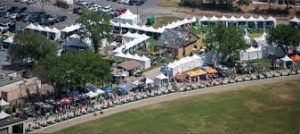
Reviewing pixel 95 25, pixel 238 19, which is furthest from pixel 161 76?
pixel 238 19

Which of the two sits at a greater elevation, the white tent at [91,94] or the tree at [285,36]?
the tree at [285,36]

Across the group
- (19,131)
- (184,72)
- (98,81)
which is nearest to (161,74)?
(184,72)

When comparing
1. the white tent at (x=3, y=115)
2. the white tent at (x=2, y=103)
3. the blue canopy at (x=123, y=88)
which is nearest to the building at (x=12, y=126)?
the white tent at (x=3, y=115)

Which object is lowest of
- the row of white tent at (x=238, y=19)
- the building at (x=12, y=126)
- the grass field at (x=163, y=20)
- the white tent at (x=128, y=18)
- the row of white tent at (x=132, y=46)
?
the building at (x=12, y=126)

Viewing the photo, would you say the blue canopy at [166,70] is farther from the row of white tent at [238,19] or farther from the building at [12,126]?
the row of white tent at [238,19]

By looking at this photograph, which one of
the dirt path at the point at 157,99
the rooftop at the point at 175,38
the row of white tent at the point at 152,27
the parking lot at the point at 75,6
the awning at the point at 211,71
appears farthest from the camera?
the parking lot at the point at 75,6

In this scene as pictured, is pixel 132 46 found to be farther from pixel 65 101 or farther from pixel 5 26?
pixel 65 101

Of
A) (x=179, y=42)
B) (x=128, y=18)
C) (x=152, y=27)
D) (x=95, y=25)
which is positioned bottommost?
→ (x=179, y=42)
